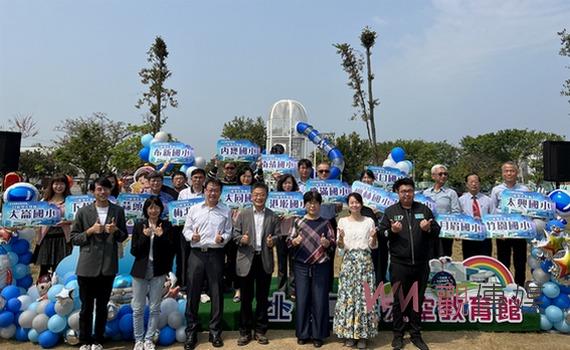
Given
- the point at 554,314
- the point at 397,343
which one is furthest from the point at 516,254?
the point at 397,343

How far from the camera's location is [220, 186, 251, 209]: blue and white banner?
16.9 feet

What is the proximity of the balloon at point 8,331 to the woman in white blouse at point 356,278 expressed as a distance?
3.65 meters

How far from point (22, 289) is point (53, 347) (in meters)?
1.03

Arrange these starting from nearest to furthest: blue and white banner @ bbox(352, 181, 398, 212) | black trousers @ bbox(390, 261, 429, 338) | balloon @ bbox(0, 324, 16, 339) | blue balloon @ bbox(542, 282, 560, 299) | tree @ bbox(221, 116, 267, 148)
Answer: black trousers @ bbox(390, 261, 429, 338)
balloon @ bbox(0, 324, 16, 339)
blue balloon @ bbox(542, 282, 560, 299)
blue and white banner @ bbox(352, 181, 398, 212)
tree @ bbox(221, 116, 267, 148)

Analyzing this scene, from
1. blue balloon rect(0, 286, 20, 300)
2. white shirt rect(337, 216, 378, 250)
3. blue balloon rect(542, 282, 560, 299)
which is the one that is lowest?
blue balloon rect(0, 286, 20, 300)

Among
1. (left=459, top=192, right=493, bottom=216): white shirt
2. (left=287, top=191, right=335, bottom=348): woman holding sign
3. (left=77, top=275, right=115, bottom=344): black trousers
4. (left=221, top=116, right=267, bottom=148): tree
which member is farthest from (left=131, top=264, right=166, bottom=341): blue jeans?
(left=221, top=116, right=267, bottom=148): tree

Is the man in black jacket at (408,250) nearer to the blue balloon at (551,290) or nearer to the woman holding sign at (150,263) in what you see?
the blue balloon at (551,290)

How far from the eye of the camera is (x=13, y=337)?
4.70 meters

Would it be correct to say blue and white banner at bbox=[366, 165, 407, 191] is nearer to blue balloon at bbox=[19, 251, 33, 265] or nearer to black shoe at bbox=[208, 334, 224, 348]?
black shoe at bbox=[208, 334, 224, 348]

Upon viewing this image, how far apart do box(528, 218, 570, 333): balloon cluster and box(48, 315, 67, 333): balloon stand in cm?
557

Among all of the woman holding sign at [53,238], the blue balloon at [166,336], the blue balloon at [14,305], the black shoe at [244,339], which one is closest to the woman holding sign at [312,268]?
the black shoe at [244,339]

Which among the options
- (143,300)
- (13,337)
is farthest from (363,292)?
(13,337)

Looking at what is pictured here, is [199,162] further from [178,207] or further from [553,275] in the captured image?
[553,275]

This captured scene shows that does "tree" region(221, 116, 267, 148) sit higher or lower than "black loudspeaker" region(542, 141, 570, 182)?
higher
